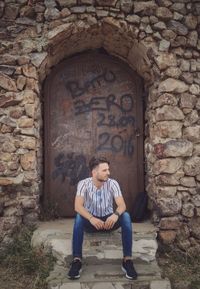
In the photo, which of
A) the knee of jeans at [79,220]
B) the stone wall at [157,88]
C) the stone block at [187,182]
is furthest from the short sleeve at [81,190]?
the stone block at [187,182]

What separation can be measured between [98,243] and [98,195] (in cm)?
56

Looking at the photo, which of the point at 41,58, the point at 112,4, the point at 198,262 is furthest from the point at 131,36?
the point at 198,262

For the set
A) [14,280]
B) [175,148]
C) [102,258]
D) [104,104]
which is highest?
[104,104]

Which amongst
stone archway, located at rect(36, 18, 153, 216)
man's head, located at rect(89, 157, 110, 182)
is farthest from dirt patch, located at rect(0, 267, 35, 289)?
stone archway, located at rect(36, 18, 153, 216)

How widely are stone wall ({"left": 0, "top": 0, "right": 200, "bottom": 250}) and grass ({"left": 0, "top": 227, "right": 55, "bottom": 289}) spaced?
0.76ft

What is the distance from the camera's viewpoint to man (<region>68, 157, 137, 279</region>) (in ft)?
14.9

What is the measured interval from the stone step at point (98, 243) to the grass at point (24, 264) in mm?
109

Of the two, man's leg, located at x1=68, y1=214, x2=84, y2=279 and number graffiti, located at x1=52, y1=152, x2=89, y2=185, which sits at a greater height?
number graffiti, located at x1=52, y1=152, x2=89, y2=185

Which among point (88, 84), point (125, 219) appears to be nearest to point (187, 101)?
point (88, 84)

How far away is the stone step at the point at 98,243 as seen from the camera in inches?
190

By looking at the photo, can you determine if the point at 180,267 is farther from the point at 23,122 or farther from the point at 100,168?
the point at 23,122

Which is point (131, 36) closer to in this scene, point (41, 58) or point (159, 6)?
point (159, 6)

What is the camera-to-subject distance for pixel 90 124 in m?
6.21

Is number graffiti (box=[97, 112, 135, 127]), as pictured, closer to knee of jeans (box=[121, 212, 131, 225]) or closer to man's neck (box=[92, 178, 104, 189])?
man's neck (box=[92, 178, 104, 189])
